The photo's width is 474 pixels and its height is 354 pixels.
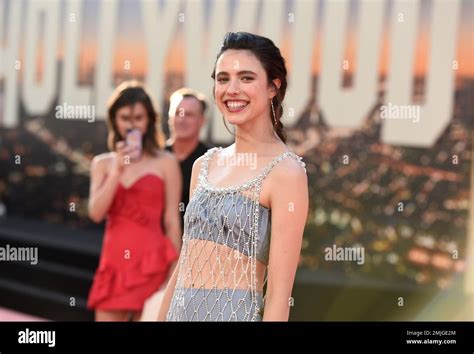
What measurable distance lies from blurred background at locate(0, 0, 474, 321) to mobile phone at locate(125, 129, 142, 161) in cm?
77

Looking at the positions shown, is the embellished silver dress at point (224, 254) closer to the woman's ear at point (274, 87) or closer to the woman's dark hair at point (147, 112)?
the woman's ear at point (274, 87)

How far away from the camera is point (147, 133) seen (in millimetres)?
4559

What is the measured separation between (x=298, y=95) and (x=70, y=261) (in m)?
1.78

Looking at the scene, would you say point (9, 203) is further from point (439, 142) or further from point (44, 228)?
point (439, 142)

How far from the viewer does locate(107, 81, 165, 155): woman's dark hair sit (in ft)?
14.9

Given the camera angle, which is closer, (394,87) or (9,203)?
(394,87)

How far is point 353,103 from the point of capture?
5.19m

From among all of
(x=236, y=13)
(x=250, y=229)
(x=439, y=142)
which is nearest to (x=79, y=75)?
(x=236, y=13)

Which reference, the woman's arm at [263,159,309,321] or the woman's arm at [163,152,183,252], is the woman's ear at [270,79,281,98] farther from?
the woman's arm at [163,152,183,252]

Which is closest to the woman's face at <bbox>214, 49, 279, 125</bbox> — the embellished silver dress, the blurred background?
the embellished silver dress

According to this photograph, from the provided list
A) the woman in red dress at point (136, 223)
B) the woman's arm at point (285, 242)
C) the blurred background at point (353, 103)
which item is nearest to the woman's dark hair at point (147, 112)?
the woman in red dress at point (136, 223)

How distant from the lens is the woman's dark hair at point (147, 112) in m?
4.55

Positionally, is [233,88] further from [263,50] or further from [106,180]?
[106,180]

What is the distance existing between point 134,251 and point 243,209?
191cm
